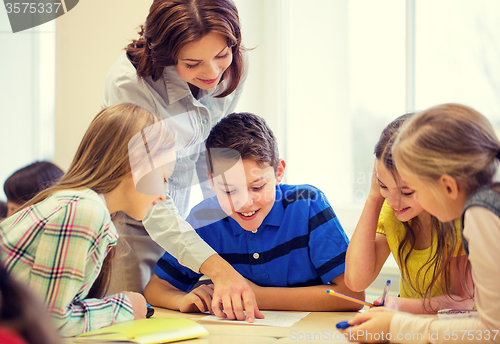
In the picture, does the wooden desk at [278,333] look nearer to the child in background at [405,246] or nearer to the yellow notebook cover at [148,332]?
the yellow notebook cover at [148,332]

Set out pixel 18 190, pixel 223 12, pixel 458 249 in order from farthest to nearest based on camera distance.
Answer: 1. pixel 18 190
2. pixel 223 12
3. pixel 458 249

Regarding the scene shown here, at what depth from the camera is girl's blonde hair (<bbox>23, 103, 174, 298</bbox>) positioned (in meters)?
0.84

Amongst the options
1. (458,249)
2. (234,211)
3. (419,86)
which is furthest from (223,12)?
(419,86)

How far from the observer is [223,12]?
1052 millimetres

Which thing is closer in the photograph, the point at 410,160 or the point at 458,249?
the point at 410,160

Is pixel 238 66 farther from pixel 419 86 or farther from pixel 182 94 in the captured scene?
pixel 419 86

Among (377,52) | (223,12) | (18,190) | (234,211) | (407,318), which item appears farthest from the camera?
(377,52)

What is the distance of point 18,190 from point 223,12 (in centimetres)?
104

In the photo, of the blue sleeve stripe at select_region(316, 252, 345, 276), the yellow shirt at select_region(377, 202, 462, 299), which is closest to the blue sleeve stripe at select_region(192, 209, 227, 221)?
the blue sleeve stripe at select_region(316, 252, 345, 276)

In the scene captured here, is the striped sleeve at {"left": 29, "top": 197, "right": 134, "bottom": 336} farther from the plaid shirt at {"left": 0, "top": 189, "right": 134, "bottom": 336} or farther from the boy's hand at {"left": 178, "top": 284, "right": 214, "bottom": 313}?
the boy's hand at {"left": 178, "top": 284, "right": 214, "bottom": 313}

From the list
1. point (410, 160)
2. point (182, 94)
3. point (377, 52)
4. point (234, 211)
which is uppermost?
point (377, 52)

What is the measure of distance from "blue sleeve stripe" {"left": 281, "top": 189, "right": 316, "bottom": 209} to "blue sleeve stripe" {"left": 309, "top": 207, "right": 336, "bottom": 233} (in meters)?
0.06

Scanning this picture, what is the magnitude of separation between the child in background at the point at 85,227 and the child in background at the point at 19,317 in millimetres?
347

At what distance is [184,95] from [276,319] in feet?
2.13
